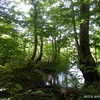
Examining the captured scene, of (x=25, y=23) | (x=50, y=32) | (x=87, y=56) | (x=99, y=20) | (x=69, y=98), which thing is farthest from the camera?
(x=50, y=32)

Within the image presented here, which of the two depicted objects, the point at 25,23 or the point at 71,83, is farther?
the point at 25,23

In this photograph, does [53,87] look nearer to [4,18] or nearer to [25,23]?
[4,18]

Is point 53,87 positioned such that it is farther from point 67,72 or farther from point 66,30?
point 66,30

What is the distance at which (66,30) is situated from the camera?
25.6ft

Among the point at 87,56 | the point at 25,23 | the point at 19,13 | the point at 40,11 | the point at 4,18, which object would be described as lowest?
the point at 87,56

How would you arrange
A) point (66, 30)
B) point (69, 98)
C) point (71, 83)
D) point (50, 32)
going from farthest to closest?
point (66, 30), point (50, 32), point (71, 83), point (69, 98)

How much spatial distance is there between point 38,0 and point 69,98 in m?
6.70

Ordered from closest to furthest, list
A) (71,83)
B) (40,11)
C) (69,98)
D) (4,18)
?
(69,98) → (71,83) → (4,18) → (40,11)

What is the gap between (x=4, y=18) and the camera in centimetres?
437

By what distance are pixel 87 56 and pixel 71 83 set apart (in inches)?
56.7

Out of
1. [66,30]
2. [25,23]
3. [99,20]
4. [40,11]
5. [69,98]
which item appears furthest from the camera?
[40,11]

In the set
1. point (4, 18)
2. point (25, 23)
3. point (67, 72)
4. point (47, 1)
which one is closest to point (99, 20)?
point (67, 72)

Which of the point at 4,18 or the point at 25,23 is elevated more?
the point at 25,23

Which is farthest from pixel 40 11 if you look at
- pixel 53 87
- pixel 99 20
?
pixel 53 87
